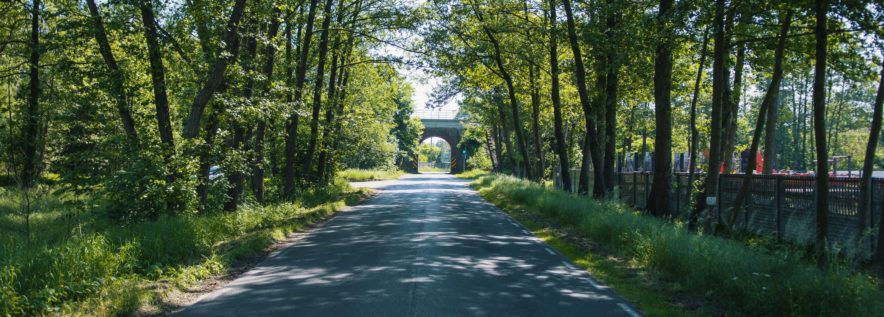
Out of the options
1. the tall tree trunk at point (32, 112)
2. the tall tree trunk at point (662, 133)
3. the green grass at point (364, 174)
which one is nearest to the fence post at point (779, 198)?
the tall tree trunk at point (662, 133)

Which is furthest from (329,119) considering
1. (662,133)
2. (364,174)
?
(364,174)

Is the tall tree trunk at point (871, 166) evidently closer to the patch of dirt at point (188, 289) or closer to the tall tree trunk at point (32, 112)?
the patch of dirt at point (188, 289)

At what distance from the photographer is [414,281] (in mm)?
6848

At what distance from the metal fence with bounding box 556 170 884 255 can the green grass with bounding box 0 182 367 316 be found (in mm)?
8398

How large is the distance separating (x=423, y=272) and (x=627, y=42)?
6.81 meters

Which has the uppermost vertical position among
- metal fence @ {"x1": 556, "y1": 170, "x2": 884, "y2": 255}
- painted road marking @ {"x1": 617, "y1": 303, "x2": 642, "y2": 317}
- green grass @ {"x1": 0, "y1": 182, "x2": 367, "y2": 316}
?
metal fence @ {"x1": 556, "y1": 170, "x2": 884, "y2": 255}

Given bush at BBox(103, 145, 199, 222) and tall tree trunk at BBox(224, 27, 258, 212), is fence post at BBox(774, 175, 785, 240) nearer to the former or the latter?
bush at BBox(103, 145, 199, 222)

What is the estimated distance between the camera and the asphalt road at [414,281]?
5.64 m

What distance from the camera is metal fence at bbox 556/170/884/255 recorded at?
8.52m

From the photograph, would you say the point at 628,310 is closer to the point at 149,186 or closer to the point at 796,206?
the point at 796,206

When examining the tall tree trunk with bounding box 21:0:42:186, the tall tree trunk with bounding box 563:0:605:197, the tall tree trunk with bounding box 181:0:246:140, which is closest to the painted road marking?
the tall tree trunk with bounding box 181:0:246:140

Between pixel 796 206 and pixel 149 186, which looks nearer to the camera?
pixel 149 186

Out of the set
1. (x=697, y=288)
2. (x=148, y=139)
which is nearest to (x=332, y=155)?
(x=148, y=139)

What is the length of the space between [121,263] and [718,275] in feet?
24.6
